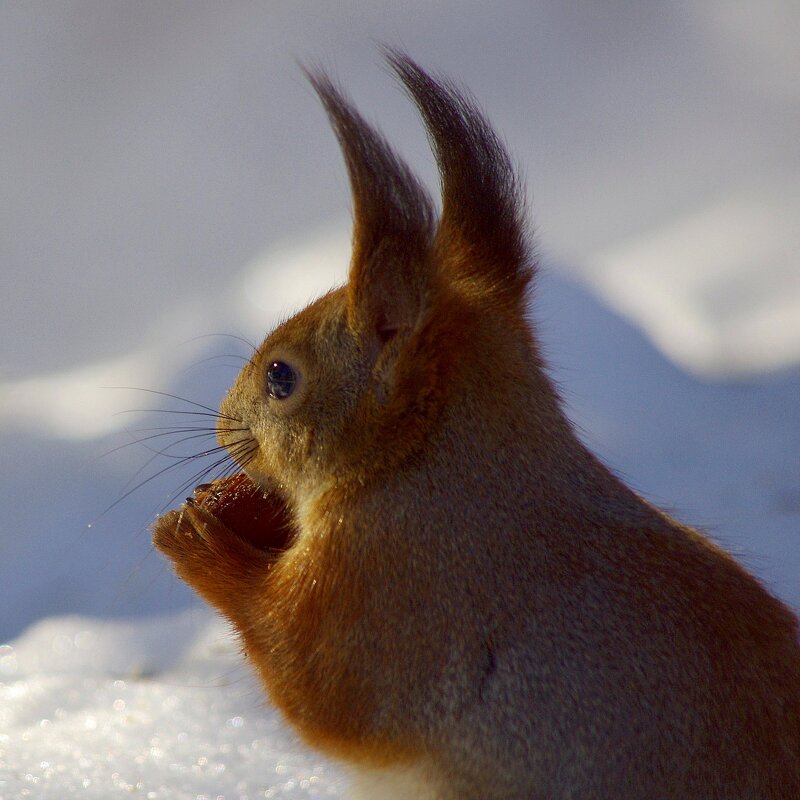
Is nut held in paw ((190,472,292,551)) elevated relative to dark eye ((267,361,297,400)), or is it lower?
lower

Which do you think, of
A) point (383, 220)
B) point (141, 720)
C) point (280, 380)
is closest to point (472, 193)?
point (383, 220)

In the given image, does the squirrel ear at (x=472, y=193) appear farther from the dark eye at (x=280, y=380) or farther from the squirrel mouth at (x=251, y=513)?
the squirrel mouth at (x=251, y=513)

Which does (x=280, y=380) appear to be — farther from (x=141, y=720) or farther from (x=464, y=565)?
(x=141, y=720)

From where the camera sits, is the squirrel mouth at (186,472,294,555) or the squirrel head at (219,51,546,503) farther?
the squirrel mouth at (186,472,294,555)

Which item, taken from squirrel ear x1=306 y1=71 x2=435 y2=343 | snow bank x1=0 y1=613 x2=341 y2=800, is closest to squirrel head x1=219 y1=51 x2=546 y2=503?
squirrel ear x1=306 y1=71 x2=435 y2=343

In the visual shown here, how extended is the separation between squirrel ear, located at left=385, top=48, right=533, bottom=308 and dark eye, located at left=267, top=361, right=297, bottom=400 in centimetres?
21

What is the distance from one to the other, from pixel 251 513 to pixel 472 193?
1.54 feet

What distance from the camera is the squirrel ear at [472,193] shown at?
4.28 feet

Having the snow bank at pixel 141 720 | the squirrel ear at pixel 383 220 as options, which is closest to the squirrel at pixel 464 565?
the squirrel ear at pixel 383 220

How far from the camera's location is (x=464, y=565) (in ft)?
3.93

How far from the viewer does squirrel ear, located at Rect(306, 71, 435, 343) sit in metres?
1.25

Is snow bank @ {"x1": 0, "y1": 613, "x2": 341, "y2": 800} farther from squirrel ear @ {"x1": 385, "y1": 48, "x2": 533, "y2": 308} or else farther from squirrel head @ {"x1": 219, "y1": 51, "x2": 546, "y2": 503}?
squirrel ear @ {"x1": 385, "y1": 48, "x2": 533, "y2": 308}

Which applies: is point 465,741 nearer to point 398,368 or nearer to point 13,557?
point 398,368

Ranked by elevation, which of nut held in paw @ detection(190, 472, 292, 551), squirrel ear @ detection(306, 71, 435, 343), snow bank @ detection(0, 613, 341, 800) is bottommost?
snow bank @ detection(0, 613, 341, 800)
